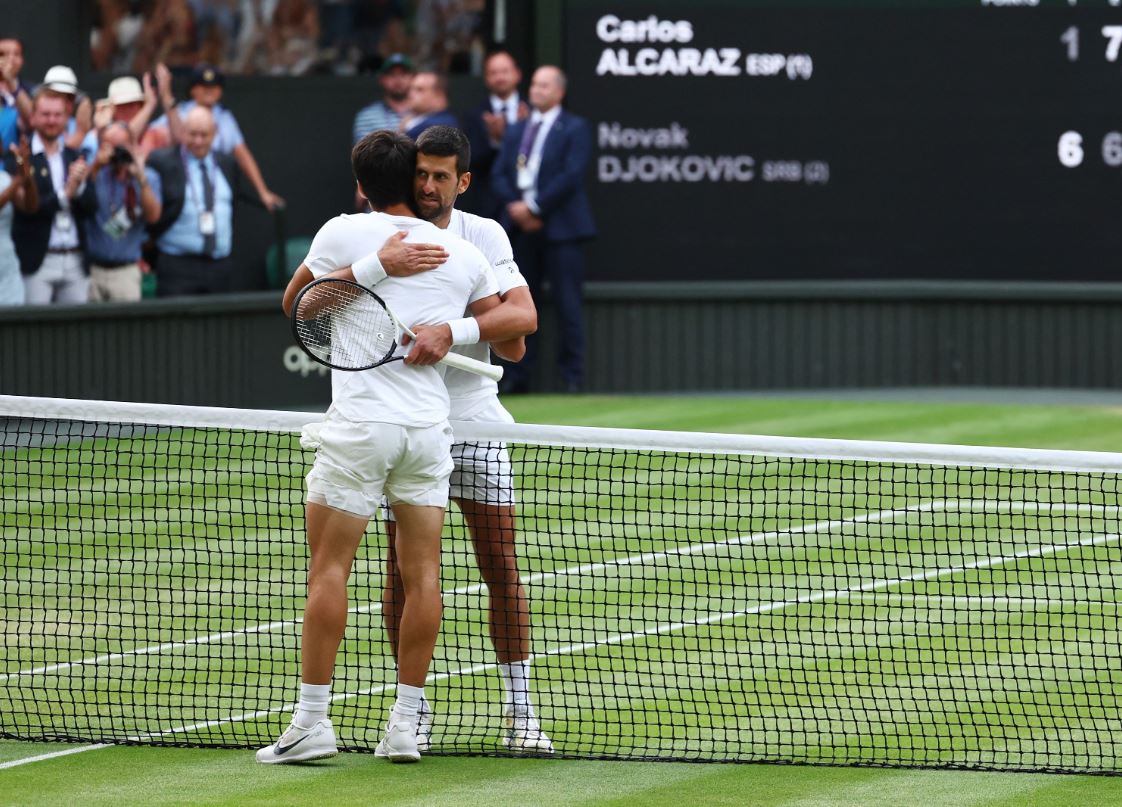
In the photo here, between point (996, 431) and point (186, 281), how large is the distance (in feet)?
19.0

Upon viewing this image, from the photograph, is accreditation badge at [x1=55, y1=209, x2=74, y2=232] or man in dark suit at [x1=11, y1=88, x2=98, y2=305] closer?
man in dark suit at [x1=11, y1=88, x2=98, y2=305]

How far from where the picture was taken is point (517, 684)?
22.7 feet

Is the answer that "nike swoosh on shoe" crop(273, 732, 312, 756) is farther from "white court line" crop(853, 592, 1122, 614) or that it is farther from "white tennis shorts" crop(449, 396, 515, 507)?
"white court line" crop(853, 592, 1122, 614)

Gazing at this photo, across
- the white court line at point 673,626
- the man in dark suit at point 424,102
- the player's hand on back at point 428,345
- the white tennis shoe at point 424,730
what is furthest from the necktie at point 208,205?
the player's hand on back at point 428,345

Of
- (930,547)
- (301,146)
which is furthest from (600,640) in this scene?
(301,146)

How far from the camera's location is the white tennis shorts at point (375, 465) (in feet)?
21.0

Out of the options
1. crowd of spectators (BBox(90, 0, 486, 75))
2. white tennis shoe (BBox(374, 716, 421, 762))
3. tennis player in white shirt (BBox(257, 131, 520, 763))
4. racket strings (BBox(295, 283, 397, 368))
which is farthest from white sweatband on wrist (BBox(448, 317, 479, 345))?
crowd of spectators (BBox(90, 0, 486, 75))

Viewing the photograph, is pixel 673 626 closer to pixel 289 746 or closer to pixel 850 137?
pixel 289 746

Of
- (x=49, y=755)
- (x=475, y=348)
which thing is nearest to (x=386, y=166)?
(x=475, y=348)

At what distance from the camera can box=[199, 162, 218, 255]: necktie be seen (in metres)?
15.1

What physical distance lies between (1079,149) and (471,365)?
11.1 m

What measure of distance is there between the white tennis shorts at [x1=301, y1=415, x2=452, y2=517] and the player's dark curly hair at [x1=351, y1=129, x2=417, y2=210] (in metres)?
0.70

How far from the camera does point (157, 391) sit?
14977mm

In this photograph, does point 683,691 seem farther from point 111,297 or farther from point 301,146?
point 301,146
